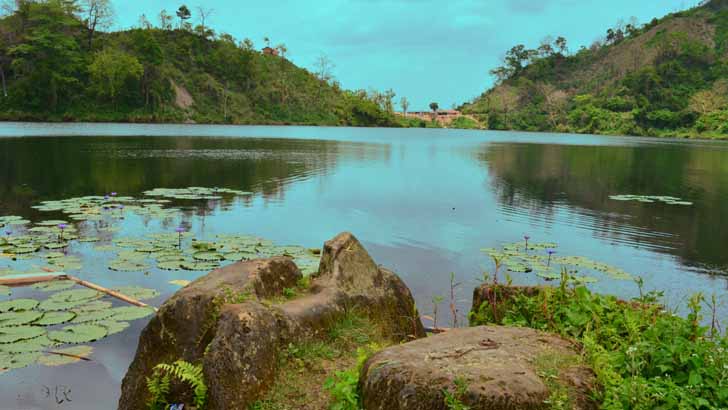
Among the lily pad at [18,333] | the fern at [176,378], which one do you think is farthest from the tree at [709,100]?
the fern at [176,378]

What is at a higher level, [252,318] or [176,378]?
[252,318]

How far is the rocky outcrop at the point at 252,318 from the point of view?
13.5ft

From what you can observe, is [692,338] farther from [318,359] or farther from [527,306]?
[318,359]

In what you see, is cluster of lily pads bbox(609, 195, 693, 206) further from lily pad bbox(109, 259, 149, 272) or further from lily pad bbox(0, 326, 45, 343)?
lily pad bbox(0, 326, 45, 343)

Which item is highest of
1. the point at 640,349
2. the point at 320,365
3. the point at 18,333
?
the point at 640,349

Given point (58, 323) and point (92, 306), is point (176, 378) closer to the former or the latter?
point (58, 323)

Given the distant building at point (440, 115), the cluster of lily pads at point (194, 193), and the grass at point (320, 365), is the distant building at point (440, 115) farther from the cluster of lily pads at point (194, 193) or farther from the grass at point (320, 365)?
the grass at point (320, 365)

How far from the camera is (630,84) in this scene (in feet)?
405

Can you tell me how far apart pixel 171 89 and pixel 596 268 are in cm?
9418

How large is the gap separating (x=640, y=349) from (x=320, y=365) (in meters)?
2.50

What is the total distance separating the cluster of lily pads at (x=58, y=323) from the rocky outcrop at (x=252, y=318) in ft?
4.63

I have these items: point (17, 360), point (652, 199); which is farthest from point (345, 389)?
point (652, 199)

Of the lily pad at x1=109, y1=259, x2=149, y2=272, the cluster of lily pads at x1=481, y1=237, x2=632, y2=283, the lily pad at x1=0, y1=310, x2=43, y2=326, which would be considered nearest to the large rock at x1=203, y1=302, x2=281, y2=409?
the lily pad at x1=0, y1=310, x2=43, y2=326

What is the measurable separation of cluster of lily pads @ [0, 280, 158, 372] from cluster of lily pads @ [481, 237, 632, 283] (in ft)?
19.4
